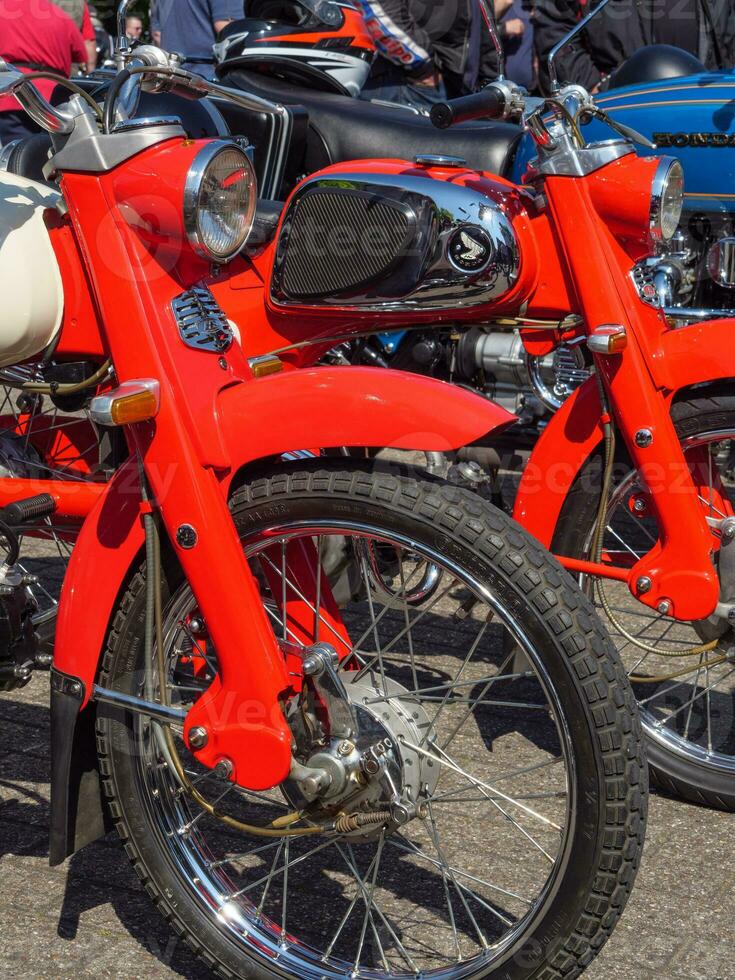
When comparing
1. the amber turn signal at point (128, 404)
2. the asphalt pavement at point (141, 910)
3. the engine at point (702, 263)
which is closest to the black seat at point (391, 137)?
the engine at point (702, 263)

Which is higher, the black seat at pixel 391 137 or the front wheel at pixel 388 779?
the black seat at pixel 391 137

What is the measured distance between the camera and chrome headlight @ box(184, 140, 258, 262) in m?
1.93

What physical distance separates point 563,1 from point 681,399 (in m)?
4.34

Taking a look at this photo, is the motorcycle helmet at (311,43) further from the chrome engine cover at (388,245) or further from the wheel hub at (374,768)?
the wheel hub at (374,768)

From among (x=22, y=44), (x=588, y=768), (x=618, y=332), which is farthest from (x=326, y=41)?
(x=588, y=768)

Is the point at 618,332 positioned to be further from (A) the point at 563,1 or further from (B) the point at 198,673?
(A) the point at 563,1

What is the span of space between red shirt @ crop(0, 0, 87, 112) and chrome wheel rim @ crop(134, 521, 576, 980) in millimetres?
3637

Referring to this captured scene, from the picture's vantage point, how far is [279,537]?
2033 mm

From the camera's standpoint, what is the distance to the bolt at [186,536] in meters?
1.97

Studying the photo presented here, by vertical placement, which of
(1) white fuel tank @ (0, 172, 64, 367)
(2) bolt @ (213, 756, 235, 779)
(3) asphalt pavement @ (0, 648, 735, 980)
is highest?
Result: (1) white fuel tank @ (0, 172, 64, 367)

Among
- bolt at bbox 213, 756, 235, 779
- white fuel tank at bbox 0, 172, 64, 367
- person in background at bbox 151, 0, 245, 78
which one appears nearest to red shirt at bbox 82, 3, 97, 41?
person in background at bbox 151, 0, 245, 78

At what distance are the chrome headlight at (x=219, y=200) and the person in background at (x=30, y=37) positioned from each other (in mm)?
3567

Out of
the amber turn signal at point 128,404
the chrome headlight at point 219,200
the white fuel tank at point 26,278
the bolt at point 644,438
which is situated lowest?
the bolt at point 644,438

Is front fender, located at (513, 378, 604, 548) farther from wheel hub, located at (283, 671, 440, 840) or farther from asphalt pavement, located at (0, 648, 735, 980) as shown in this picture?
wheel hub, located at (283, 671, 440, 840)
